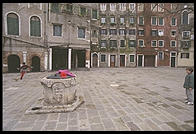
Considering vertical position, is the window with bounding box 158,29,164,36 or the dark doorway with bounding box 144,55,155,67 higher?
the window with bounding box 158,29,164,36

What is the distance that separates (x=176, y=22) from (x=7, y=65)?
31.7 metres

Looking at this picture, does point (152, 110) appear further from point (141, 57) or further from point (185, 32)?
point (185, 32)

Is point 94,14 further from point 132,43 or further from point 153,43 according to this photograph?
point 153,43

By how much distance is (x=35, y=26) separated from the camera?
1559 cm

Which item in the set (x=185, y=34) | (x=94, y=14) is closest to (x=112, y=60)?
(x=94, y=14)

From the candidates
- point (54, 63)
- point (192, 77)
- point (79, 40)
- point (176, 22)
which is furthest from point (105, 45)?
point (192, 77)

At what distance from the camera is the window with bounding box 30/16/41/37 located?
1541 centimetres

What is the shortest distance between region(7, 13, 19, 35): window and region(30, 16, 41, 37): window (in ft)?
4.81

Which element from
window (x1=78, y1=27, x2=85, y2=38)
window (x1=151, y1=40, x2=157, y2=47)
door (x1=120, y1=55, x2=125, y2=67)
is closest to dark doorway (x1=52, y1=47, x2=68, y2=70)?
window (x1=78, y1=27, x2=85, y2=38)

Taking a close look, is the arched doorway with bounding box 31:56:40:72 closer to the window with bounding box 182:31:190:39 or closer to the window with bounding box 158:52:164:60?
the window with bounding box 158:52:164:60

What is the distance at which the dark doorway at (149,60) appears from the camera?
94.8 feet

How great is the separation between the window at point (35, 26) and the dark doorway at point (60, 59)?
10.1 feet

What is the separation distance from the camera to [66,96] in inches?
181

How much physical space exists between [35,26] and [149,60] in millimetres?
22990
